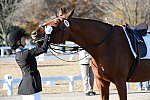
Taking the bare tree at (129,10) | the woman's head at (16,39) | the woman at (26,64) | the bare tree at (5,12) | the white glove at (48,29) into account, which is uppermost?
the bare tree at (5,12)

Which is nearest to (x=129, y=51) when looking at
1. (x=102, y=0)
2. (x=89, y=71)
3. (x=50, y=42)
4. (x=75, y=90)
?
(x=50, y=42)

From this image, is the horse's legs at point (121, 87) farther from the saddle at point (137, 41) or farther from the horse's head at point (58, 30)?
the horse's head at point (58, 30)

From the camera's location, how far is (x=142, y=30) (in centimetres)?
841

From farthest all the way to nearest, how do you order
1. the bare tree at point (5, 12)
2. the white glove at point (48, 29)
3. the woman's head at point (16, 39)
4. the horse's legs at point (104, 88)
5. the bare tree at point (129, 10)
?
1. the bare tree at point (5, 12)
2. the bare tree at point (129, 10)
3. the horse's legs at point (104, 88)
4. the woman's head at point (16, 39)
5. the white glove at point (48, 29)

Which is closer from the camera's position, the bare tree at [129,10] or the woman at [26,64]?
the woman at [26,64]

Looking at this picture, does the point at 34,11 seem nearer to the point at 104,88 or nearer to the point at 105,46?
the point at 104,88

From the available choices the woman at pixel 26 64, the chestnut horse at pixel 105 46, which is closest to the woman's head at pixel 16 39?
the woman at pixel 26 64

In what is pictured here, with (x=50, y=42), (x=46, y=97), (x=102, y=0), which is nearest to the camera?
(x=50, y=42)

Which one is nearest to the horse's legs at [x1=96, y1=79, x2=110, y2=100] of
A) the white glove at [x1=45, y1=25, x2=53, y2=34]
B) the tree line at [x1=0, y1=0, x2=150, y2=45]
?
the white glove at [x1=45, y1=25, x2=53, y2=34]

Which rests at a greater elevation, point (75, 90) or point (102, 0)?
point (102, 0)

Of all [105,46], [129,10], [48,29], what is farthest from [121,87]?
[129,10]

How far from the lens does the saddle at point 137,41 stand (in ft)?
25.7

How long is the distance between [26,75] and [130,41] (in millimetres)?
1993

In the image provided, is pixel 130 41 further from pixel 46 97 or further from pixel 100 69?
pixel 46 97
